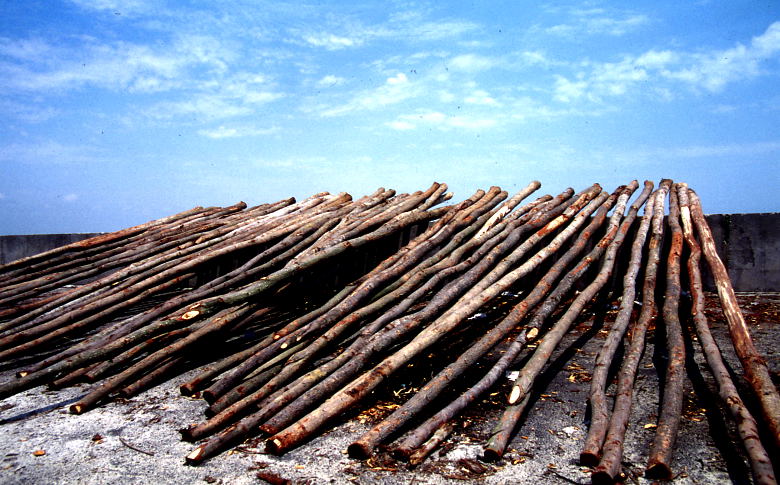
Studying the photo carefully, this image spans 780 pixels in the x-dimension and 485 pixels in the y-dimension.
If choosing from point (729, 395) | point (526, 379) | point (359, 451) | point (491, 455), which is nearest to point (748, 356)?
point (729, 395)

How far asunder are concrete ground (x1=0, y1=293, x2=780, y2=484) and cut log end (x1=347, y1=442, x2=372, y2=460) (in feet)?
0.10

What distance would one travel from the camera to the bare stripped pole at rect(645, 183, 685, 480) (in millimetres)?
1900

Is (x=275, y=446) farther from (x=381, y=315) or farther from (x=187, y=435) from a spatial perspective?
(x=381, y=315)

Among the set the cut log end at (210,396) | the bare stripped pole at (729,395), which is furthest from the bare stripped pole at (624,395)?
the cut log end at (210,396)

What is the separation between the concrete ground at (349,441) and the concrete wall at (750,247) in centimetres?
191

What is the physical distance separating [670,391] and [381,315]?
1.71 meters

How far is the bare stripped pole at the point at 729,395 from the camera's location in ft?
5.79

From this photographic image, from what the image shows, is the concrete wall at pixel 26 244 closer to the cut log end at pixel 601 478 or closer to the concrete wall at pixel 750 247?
the cut log end at pixel 601 478

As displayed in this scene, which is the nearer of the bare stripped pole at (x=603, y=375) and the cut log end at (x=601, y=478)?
the cut log end at (x=601, y=478)

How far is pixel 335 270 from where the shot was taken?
4727 mm

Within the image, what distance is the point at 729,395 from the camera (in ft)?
7.20

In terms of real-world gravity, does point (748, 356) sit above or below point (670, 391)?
above

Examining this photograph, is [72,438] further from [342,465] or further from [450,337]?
[450,337]

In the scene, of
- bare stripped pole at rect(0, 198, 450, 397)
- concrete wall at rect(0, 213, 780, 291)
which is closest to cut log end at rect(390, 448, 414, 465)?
bare stripped pole at rect(0, 198, 450, 397)
